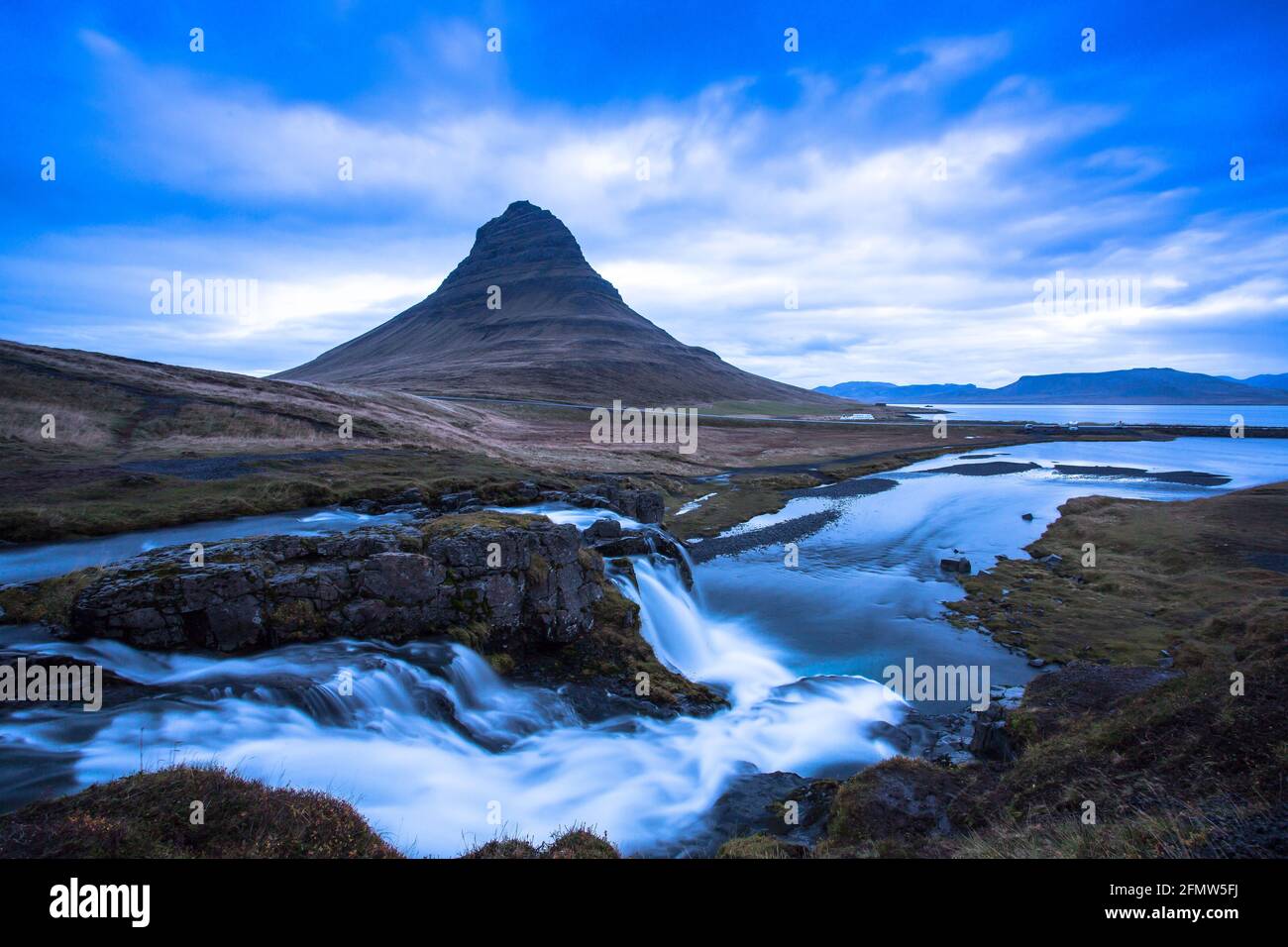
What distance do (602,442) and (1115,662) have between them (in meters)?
63.0

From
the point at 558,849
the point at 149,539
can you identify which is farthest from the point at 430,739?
the point at 149,539

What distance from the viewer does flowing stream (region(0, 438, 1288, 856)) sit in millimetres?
11062

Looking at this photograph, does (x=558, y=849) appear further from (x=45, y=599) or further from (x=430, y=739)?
(x=45, y=599)

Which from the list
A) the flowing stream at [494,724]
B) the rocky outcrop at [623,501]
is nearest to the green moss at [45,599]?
the flowing stream at [494,724]

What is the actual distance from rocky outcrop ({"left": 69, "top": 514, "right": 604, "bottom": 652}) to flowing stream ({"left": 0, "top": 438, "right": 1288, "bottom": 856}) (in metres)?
0.65

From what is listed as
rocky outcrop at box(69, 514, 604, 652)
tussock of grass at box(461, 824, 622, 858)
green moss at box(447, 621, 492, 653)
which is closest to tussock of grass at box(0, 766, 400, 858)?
tussock of grass at box(461, 824, 622, 858)

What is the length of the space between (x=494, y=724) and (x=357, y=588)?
18.0 ft

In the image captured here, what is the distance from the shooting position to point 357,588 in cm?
1653

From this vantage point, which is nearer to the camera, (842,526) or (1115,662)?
(1115,662)

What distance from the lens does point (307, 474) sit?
119 ft

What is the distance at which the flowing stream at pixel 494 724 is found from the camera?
1106 cm

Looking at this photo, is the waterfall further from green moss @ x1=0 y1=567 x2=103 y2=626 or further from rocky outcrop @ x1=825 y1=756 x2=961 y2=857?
rocky outcrop @ x1=825 y1=756 x2=961 y2=857

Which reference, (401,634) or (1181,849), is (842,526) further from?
(1181,849)
